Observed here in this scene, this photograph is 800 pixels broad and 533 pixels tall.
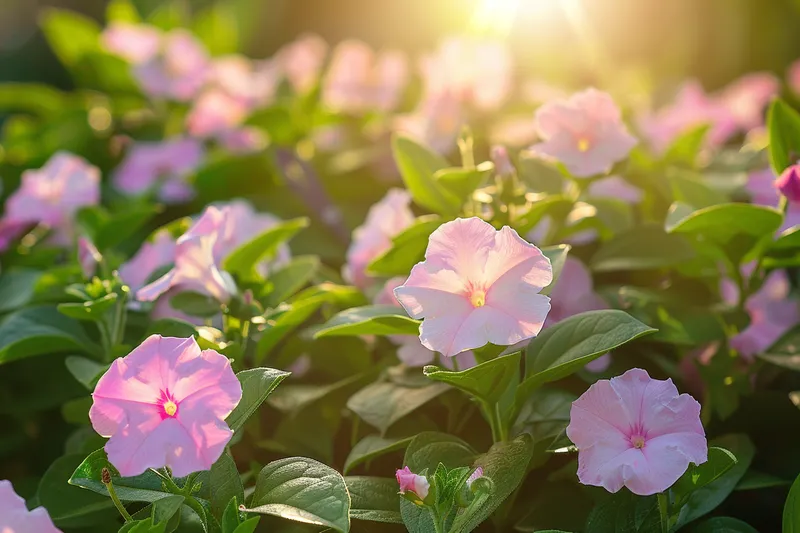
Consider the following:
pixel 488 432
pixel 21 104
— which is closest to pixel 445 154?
pixel 488 432

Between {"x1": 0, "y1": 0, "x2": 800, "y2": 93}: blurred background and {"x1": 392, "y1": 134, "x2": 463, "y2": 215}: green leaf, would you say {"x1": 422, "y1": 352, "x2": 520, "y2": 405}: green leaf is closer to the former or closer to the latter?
{"x1": 392, "y1": 134, "x2": 463, "y2": 215}: green leaf

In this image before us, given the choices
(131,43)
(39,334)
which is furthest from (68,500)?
(131,43)

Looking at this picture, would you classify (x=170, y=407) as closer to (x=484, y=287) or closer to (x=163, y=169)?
(x=484, y=287)

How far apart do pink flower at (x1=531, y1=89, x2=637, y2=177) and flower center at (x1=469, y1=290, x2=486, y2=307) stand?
10.8 inches

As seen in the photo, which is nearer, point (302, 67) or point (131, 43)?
point (131, 43)

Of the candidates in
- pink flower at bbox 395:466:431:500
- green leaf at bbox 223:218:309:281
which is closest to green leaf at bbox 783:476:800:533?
pink flower at bbox 395:466:431:500

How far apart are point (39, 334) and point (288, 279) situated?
284mm

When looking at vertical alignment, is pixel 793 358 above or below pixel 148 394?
below

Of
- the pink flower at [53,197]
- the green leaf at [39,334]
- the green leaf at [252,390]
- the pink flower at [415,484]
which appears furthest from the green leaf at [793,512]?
the pink flower at [53,197]

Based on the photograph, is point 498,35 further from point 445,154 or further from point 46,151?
point 46,151

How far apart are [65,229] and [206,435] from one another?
78 cm

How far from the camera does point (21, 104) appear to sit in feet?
6.24

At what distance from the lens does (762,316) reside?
1.11m

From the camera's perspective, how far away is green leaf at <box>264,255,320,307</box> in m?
1.02
